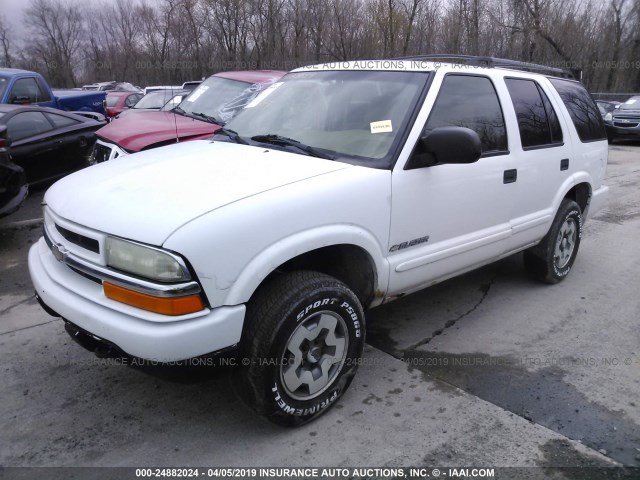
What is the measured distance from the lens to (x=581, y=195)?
16.6ft

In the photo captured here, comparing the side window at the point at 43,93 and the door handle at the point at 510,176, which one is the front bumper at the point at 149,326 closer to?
the door handle at the point at 510,176

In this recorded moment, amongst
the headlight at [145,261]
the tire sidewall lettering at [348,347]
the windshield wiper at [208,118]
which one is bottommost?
the tire sidewall lettering at [348,347]

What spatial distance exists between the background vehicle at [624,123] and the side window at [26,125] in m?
15.9

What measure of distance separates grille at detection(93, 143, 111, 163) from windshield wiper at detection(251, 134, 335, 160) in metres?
3.09

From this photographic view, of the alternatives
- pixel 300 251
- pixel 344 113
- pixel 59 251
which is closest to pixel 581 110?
pixel 344 113

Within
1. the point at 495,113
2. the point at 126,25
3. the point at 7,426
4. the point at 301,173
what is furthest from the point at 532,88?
the point at 126,25

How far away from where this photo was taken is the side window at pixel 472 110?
3.38 m

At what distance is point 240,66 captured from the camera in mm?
30406

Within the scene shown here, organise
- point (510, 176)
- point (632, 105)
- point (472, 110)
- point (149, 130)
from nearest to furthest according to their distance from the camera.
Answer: point (472, 110) < point (510, 176) < point (149, 130) < point (632, 105)

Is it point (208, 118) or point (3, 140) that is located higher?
point (208, 118)

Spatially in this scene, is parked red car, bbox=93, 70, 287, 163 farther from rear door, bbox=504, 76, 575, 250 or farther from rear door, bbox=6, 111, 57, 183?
rear door, bbox=504, 76, 575, 250

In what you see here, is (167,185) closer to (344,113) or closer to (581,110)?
(344,113)

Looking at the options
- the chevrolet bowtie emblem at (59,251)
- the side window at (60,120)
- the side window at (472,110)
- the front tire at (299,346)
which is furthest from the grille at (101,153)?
the front tire at (299,346)

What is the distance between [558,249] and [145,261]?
3843mm
